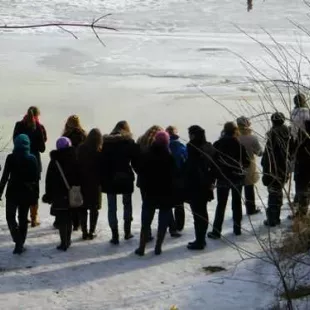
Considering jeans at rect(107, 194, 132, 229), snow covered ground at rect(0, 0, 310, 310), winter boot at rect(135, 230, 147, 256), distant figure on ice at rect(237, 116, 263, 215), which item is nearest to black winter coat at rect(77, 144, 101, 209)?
jeans at rect(107, 194, 132, 229)

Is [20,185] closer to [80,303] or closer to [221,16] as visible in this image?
[80,303]

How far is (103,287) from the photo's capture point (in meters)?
7.73

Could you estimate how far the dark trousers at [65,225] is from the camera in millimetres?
8625

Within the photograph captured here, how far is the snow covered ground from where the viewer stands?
7.60 meters

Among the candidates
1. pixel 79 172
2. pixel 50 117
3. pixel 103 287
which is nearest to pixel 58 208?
pixel 79 172

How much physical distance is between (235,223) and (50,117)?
27.0 feet

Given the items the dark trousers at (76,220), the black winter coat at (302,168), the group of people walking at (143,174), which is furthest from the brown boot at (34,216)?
the black winter coat at (302,168)

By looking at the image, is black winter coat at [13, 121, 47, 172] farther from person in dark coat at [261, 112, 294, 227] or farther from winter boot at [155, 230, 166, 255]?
person in dark coat at [261, 112, 294, 227]

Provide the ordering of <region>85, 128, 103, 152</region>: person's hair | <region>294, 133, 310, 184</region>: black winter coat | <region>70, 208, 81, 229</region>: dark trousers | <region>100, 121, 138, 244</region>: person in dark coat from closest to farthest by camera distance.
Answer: <region>100, 121, 138, 244</region>: person in dark coat, <region>85, 128, 103, 152</region>: person's hair, <region>294, 133, 310, 184</region>: black winter coat, <region>70, 208, 81, 229</region>: dark trousers

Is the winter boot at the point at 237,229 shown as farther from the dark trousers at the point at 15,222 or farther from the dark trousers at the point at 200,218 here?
the dark trousers at the point at 15,222

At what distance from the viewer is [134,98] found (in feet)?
61.1

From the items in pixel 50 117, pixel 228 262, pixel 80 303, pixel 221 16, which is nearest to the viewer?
pixel 80 303

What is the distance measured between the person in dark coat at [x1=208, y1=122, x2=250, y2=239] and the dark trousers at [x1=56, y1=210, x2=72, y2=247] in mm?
1658

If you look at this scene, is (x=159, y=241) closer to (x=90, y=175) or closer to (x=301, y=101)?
(x=90, y=175)
